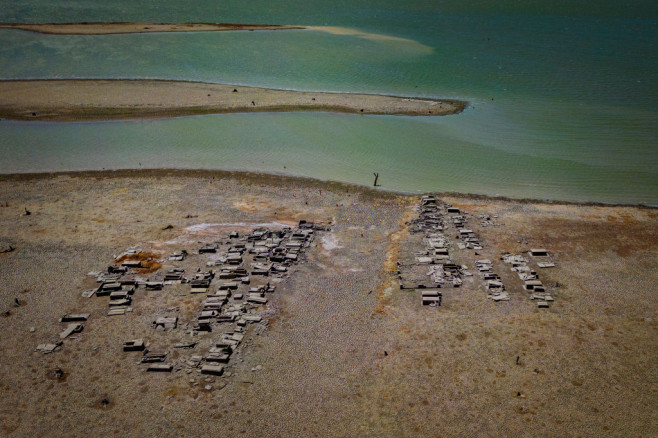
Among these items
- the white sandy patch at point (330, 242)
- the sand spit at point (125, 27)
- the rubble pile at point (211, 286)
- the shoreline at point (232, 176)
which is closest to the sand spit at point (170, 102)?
the shoreline at point (232, 176)

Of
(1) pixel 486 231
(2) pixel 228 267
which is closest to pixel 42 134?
(2) pixel 228 267

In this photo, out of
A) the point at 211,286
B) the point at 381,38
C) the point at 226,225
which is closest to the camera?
the point at 211,286

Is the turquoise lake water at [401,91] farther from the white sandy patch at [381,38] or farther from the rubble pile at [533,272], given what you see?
the rubble pile at [533,272]

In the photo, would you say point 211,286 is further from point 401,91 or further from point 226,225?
point 401,91

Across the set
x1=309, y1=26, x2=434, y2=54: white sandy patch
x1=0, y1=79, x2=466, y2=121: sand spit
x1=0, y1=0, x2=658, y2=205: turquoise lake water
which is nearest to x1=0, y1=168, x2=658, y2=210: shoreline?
x1=0, y1=0, x2=658, y2=205: turquoise lake water

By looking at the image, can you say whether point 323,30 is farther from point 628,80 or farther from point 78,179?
point 78,179

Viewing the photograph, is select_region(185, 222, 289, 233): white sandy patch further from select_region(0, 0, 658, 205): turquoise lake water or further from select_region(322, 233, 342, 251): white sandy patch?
select_region(0, 0, 658, 205): turquoise lake water

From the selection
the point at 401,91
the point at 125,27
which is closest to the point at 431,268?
the point at 401,91
